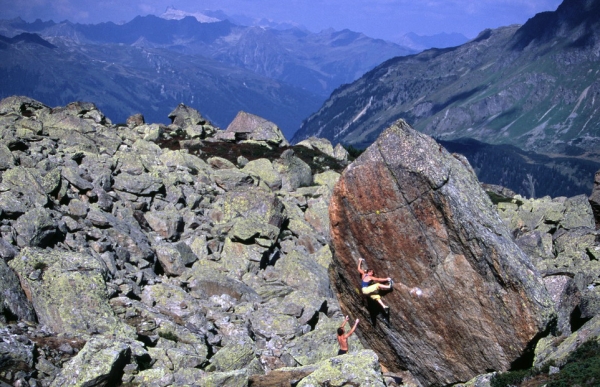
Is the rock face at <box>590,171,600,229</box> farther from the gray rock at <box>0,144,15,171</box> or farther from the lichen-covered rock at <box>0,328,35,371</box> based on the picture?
the gray rock at <box>0,144,15,171</box>

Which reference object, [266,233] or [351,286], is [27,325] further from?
[266,233]

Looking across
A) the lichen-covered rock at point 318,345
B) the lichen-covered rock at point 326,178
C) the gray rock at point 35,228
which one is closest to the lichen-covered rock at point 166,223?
the gray rock at point 35,228

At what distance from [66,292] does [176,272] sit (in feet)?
28.9

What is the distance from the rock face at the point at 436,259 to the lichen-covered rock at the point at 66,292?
9235 millimetres

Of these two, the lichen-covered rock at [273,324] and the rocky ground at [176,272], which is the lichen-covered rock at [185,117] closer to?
the rocky ground at [176,272]

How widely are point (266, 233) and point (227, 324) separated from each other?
10.0 metres

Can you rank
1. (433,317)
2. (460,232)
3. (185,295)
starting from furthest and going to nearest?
(185,295), (433,317), (460,232)

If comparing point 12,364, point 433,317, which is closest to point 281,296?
point 433,317

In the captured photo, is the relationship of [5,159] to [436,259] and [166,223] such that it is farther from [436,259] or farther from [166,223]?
[436,259]

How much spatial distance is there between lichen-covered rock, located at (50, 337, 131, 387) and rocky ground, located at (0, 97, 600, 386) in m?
0.04

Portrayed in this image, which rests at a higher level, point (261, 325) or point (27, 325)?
point (27, 325)

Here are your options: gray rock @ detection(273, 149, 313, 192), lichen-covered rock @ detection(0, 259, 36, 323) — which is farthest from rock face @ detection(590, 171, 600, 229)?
lichen-covered rock @ detection(0, 259, 36, 323)

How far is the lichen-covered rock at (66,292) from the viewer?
1942 centimetres

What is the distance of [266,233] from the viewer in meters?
33.2
